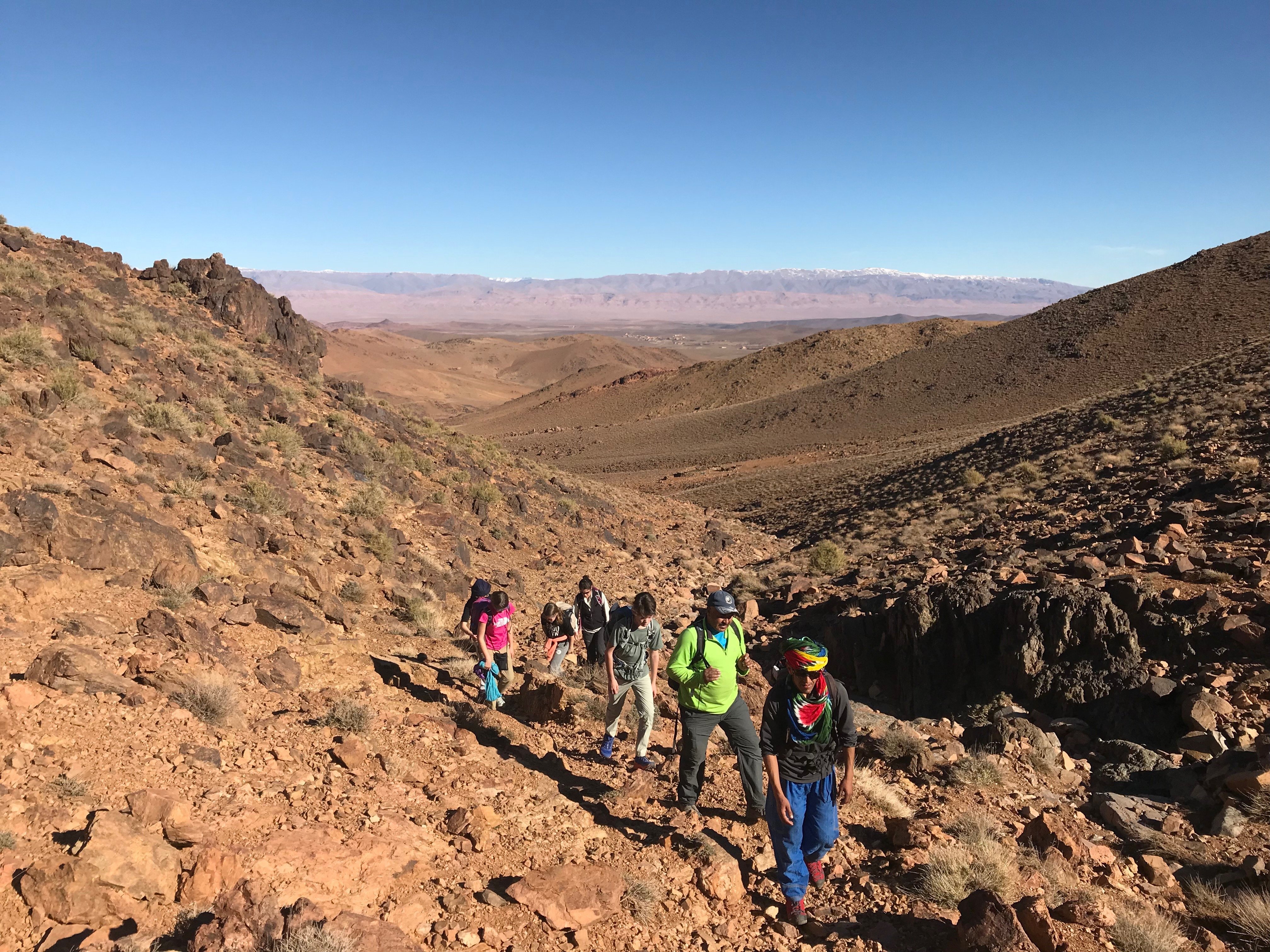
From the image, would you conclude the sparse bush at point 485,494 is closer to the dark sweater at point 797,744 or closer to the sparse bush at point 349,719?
the sparse bush at point 349,719

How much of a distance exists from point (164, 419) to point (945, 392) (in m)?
42.6

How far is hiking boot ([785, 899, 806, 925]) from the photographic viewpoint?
13.7 feet

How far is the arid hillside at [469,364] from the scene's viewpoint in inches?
3351

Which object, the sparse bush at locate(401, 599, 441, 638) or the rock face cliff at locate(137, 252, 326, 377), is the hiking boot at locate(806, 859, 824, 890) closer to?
the sparse bush at locate(401, 599, 441, 638)

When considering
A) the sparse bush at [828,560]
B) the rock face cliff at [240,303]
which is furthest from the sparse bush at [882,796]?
the rock face cliff at [240,303]

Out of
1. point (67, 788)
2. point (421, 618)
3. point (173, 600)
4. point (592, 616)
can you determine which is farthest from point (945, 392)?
point (67, 788)

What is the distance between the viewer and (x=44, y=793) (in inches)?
165

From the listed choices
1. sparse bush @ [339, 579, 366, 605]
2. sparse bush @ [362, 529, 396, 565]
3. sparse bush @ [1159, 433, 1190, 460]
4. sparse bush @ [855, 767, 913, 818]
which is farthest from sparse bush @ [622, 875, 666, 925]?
sparse bush @ [1159, 433, 1190, 460]

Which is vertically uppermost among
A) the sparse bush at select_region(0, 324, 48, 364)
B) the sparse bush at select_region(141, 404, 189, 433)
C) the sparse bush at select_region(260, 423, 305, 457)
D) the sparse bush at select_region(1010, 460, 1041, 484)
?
the sparse bush at select_region(0, 324, 48, 364)

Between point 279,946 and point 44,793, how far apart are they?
2094 millimetres

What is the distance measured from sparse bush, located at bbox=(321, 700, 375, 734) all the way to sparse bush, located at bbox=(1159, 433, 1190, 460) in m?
16.2

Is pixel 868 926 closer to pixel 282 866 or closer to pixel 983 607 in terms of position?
pixel 282 866

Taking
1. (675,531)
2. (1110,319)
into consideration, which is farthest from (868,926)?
(1110,319)

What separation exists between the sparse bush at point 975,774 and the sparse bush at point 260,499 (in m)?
9.87
